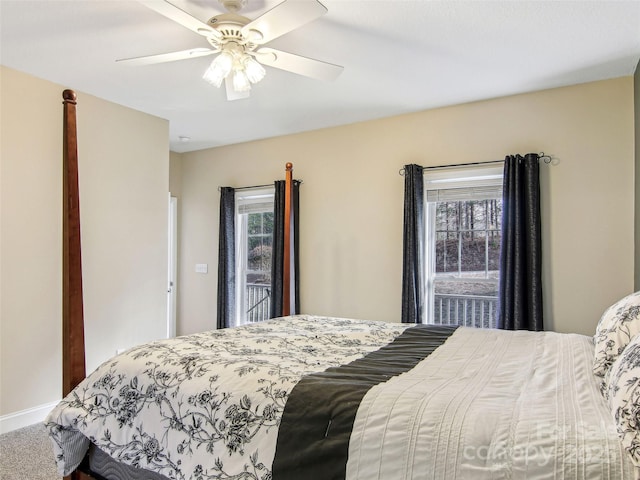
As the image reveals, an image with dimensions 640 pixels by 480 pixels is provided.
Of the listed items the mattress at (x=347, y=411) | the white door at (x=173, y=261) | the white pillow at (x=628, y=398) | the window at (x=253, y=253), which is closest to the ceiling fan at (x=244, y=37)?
the mattress at (x=347, y=411)

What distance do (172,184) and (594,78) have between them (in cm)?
436

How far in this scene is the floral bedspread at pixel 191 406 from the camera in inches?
53.6

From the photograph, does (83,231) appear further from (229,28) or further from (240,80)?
(229,28)

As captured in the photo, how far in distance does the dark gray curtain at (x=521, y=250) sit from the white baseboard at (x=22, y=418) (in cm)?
341

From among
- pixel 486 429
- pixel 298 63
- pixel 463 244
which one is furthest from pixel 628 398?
pixel 463 244

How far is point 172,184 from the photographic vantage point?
520 centimetres

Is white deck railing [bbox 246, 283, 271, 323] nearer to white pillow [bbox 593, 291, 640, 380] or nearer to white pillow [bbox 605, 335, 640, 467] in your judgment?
white pillow [bbox 593, 291, 640, 380]

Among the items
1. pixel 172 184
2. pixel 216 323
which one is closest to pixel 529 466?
pixel 216 323

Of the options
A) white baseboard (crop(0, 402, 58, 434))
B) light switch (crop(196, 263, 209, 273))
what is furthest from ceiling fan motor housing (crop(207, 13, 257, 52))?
light switch (crop(196, 263, 209, 273))

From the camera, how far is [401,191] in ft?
12.6

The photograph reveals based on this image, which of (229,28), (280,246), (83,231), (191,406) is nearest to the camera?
(191,406)

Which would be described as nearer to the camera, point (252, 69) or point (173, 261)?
point (252, 69)

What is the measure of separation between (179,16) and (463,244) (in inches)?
109

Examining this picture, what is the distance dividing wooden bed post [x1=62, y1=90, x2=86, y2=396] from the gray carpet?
861 mm
